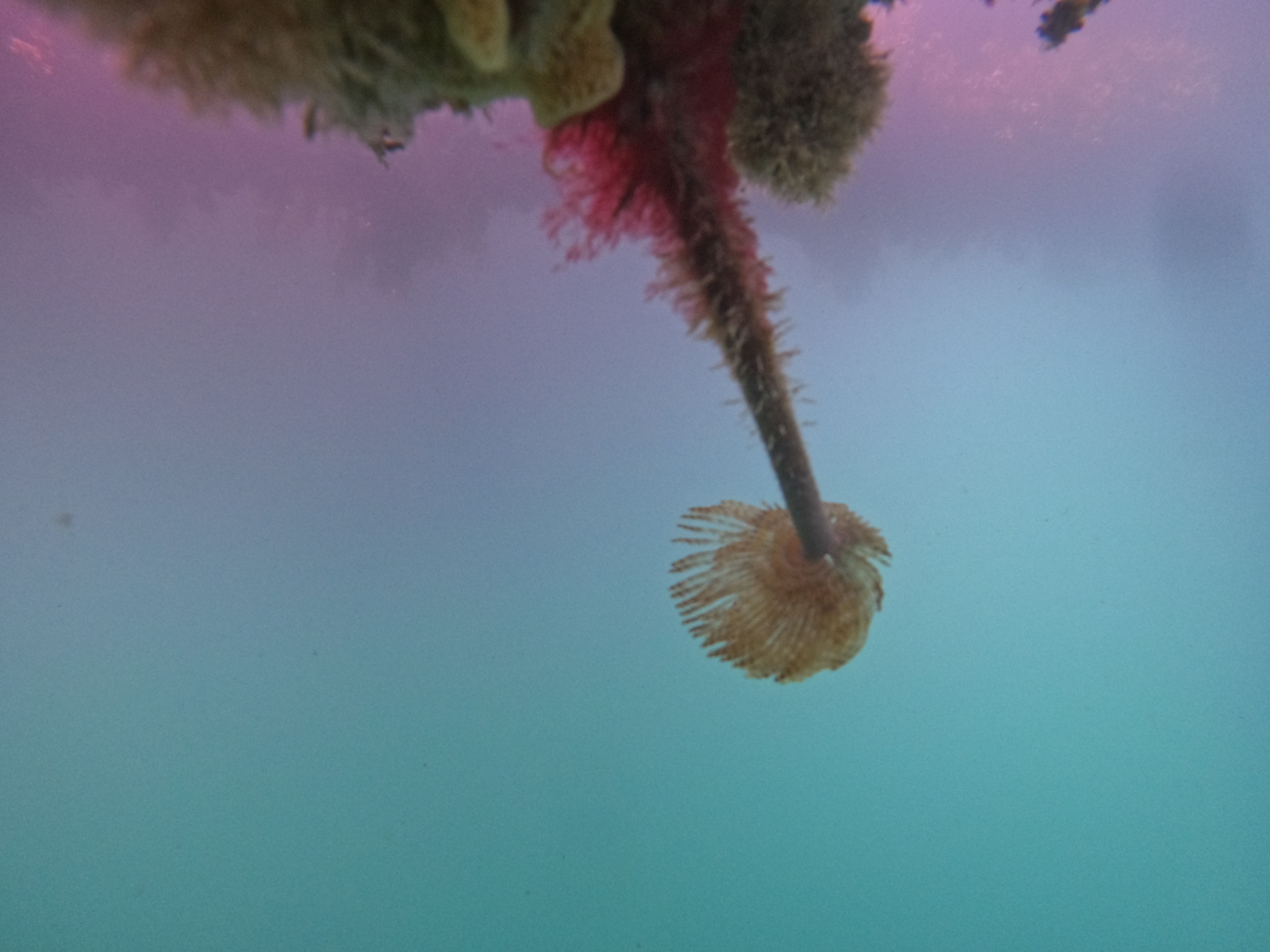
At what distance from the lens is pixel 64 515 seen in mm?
11898

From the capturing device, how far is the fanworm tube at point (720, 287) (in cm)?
163

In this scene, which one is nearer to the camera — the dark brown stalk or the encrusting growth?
the encrusting growth

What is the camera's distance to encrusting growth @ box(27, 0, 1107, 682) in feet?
3.62

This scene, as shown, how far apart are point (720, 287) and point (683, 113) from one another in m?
0.44

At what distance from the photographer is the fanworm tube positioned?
1633mm

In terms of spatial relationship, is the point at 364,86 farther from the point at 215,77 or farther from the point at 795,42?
the point at 795,42

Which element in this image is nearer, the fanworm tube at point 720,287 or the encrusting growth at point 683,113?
the encrusting growth at point 683,113

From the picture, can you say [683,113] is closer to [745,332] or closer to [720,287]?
[720,287]

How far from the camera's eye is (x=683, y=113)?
1.65 metres

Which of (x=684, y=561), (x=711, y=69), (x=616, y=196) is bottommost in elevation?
(x=684, y=561)

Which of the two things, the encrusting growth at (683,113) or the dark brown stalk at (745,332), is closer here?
the encrusting growth at (683,113)

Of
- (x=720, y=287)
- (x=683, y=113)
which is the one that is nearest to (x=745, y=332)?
(x=720, y=287)

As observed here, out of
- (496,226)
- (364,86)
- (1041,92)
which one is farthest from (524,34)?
(1041,92)

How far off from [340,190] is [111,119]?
3.12 m
